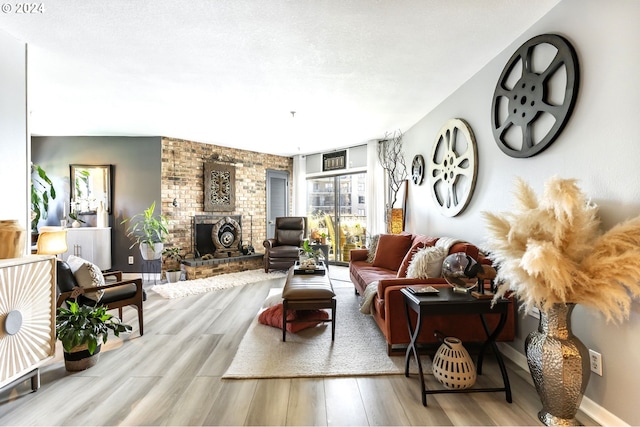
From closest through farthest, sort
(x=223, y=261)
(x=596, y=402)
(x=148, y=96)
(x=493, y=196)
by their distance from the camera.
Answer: (x=596, y=402) → (x=493, y=196) → (x=148, y=96) → (x=223, y=261)

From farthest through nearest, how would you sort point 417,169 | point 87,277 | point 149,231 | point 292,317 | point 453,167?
point 149,231 → point 417,169 → point 453,167 → point 292,317 → point 87,277

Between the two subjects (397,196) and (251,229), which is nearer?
(397,196)

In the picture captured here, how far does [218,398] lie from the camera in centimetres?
190

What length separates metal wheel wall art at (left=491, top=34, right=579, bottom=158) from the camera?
1883mm

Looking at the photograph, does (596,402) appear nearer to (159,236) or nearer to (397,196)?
(397,196)

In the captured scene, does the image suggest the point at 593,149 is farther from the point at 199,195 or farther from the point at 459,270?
the point at 199,195

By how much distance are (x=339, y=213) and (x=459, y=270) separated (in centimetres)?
449

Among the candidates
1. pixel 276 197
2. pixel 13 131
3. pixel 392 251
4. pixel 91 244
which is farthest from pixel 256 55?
pixel 276 197

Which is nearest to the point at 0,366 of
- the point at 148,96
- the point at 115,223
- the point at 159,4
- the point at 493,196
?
the point at 159,4

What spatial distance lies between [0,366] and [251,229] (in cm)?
500

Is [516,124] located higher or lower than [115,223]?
higher

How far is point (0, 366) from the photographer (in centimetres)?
170

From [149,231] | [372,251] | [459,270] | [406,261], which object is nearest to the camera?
[459,270]

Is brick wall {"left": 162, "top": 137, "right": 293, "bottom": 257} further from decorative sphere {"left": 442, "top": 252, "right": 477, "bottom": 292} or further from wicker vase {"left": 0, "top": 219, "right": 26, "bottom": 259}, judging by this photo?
decorative sphere {"left": 442, "top": 252, "right": 477, "bottom": 292}
